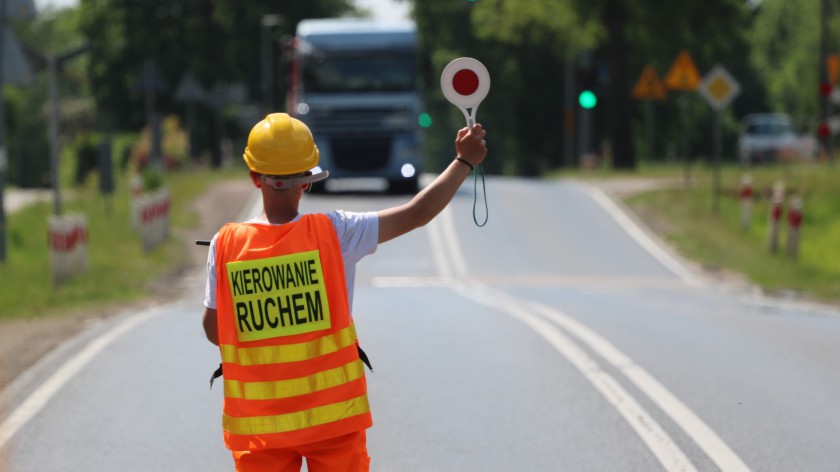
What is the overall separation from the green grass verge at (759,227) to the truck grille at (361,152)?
206 inches

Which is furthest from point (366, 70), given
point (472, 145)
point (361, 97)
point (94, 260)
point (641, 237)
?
point (472, 145)

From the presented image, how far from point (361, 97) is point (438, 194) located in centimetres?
2547

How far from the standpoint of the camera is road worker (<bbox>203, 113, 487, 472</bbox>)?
4.46m

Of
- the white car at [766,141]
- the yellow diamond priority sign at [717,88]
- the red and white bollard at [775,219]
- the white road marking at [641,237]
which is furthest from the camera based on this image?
the white car at [766,141]

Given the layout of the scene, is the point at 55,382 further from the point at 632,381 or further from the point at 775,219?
the point at 775,219

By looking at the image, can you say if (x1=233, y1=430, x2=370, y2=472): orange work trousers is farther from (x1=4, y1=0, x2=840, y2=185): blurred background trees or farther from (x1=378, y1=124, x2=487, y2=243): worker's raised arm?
(x1=4, y1=0, x2=840, y2=185): blurred background trees

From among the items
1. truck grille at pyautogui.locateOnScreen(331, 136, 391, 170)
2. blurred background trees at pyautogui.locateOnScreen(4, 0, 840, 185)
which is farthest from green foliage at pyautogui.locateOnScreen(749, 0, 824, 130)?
truck grille at pyautogui.locateOnScreen(331, 136, 391, 170)

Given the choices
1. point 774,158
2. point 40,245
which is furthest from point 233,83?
point 40,245

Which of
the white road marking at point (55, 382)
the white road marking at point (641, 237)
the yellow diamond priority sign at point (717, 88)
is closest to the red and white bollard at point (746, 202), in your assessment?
the yellow diamond priority sign at point (717, 88)

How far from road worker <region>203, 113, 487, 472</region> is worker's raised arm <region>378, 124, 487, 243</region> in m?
0.19

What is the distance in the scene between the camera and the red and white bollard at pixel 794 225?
2305 cm

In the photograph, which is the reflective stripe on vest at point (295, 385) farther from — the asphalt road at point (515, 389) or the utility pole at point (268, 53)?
the utility pole at point (268, 53)

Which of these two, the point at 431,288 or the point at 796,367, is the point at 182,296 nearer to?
the point at 431,288

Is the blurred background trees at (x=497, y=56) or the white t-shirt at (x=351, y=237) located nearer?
the white t-shirt at (x=351, y=237)
